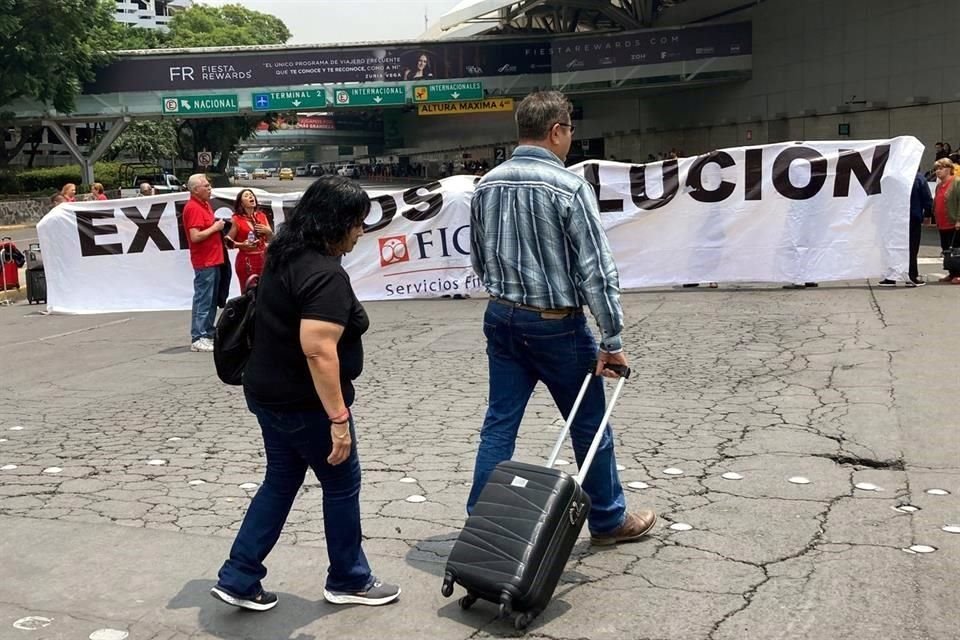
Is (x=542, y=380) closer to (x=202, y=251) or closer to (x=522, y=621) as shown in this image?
(x=522, y=621)

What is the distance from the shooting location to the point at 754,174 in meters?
12.7

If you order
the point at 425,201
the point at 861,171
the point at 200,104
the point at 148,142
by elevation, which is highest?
the point at 200,104

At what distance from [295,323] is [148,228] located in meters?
11.4

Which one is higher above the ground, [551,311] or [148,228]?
[148,228]

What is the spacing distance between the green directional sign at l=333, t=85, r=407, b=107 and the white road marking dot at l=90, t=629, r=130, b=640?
41080 millimetres

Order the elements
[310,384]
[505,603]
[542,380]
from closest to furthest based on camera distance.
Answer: [505,603] → [310,384] → [542,380]

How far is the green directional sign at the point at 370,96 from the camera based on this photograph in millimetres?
43250

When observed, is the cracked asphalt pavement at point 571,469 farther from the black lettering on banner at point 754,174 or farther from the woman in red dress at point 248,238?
the black lettering on banner at point 754,174

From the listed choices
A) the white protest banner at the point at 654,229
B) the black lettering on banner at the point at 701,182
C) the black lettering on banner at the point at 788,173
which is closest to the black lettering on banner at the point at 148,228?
the white protest banner at the point at 654,229

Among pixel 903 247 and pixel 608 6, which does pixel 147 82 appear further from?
pixel 903 247

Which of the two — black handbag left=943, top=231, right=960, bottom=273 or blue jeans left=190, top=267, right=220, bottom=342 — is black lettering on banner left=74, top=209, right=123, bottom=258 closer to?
blue jeans left=190, top=267, right=220, bottom=342

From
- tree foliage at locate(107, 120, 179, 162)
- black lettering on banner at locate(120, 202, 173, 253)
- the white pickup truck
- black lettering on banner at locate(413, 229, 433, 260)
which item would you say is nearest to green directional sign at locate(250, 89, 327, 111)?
the white pickup truck

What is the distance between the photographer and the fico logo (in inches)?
531

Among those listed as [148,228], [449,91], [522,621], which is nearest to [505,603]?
[522,621]
